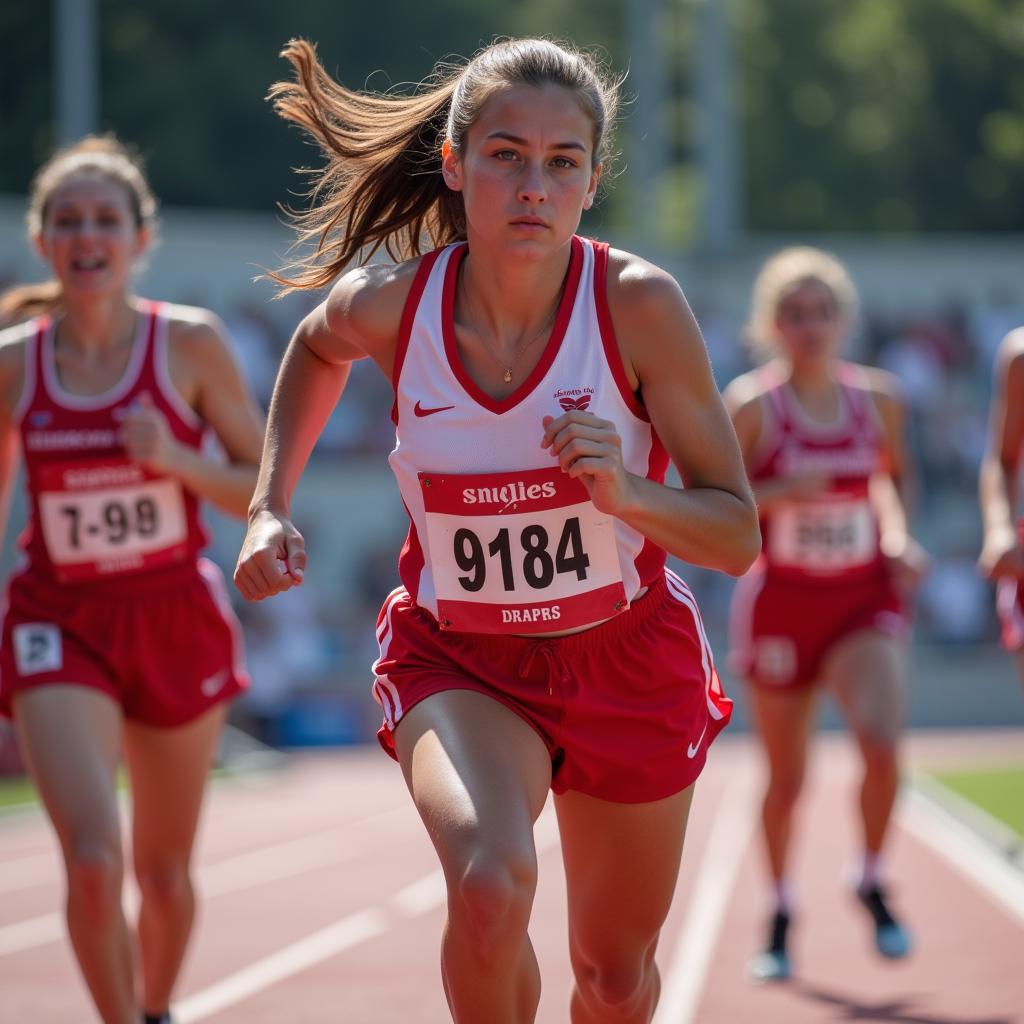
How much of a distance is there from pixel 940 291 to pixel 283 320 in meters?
9.40

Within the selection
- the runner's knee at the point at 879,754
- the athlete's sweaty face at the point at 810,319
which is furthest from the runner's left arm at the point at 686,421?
the athlete's sweaty face at the point at 810,319

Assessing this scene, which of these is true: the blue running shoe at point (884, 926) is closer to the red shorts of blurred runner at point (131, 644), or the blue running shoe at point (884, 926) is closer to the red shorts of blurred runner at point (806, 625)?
the red shorts of blurred runner at point (806, 625)

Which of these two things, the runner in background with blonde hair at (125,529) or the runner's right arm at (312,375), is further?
the runner in background with blonde hair at (125,529)

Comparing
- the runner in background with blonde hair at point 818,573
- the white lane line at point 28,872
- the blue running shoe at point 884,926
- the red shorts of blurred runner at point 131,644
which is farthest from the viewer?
the white lane line at point 28,872

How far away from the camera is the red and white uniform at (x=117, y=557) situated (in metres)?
4.73

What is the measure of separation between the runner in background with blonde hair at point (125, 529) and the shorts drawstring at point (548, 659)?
54.0 inches

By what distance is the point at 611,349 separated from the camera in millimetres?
3502

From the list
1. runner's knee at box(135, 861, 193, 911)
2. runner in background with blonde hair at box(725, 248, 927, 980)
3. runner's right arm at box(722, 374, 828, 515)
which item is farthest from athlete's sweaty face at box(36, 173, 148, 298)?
runner in background with blonde hair at box(725, 248, 927, 980)

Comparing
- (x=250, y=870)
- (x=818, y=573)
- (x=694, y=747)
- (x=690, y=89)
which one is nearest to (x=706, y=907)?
(x=818, y=573)

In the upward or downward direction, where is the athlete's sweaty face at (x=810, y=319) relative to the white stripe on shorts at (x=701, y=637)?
upward

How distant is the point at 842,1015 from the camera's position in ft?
18.7

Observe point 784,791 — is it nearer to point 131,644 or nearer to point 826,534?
point 826,534

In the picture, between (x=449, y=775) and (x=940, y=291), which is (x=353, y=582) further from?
(x=449, y=775)

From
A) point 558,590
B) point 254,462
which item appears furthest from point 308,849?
point 558,590
